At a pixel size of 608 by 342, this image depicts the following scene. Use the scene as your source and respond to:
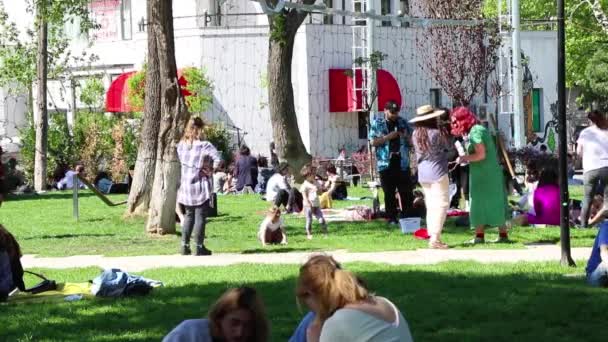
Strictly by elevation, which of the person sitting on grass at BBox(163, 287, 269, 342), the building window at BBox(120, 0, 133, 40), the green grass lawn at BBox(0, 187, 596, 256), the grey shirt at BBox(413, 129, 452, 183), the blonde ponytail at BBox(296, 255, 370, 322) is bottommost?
the green grass lawn at BBox(0, 187, 596, 256)

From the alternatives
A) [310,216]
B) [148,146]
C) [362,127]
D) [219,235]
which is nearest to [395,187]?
[310,216]

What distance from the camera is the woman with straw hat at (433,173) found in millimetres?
15695

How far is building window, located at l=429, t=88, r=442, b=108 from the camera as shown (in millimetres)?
45531

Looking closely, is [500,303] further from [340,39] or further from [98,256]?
[340,39]

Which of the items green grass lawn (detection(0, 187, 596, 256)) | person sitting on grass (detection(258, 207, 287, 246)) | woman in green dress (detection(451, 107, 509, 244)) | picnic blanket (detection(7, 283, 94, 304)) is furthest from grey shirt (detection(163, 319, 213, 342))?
person sitting on grass (detection(258, 207, 287, 246))

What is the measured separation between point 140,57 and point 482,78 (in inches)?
450

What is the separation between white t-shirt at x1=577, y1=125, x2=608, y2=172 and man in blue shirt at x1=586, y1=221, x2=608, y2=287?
5860 mm

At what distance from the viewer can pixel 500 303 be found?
35.4 feet

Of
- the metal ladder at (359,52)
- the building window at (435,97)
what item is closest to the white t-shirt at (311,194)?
the metal ladder at (359,52)

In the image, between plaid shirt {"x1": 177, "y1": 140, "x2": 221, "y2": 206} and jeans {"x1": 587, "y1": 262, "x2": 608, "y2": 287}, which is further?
plaid shirt {"x1": 177, "y1": 140, "x2": 221, "y2": 206}

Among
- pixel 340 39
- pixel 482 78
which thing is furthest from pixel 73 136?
pixel 482 78

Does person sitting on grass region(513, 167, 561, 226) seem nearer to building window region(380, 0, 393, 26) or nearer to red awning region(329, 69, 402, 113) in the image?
red awning region(329, 69, 402, 113)

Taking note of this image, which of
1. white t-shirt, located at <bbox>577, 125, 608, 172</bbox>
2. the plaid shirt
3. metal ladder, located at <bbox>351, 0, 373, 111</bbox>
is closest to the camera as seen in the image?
the plaid shirt

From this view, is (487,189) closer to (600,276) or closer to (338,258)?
(338,258)
